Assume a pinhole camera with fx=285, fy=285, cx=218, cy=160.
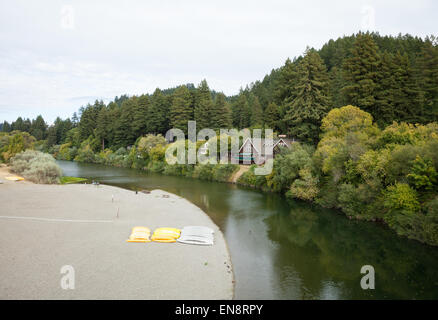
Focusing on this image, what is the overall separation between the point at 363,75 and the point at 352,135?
12.3 meters

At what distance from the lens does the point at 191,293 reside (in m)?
11.3

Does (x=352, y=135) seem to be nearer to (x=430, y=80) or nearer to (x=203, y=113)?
(x=430, y=80)

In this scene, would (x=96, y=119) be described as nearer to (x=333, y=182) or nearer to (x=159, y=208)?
(x=159, y=208)

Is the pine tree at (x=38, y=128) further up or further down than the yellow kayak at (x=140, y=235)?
further up

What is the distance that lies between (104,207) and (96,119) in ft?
243

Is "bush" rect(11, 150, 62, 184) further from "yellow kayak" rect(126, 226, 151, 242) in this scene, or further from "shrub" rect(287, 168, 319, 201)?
"shrub" rect(287, 168, 319, 201)

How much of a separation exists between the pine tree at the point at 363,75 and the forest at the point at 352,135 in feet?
0.41

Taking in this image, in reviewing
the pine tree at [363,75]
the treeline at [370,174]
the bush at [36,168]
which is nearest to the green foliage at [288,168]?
the treeline at [370,174]

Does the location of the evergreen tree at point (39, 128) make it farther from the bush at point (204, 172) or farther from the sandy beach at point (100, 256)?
the sandy beach at point (100, 256)

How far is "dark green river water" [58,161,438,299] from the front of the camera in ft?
42.4

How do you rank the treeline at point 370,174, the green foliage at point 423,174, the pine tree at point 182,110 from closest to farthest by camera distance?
the green foliage at point 423,174
the treeline at point 370,174
the pine tree at point 182,110

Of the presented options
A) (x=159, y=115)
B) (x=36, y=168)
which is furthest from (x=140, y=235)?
(x=159, y=115)

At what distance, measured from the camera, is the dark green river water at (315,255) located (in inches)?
509

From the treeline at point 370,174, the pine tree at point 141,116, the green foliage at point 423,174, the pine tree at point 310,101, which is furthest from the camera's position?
the pine tree at point 141,116
